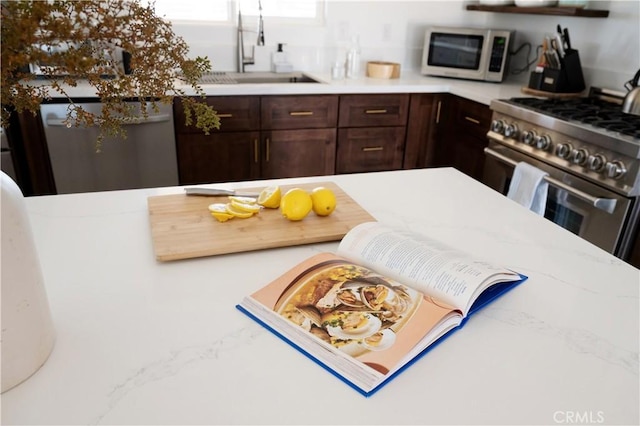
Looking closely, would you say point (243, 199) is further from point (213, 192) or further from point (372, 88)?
point (372, 88)

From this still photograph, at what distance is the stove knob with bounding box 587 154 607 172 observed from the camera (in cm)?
186

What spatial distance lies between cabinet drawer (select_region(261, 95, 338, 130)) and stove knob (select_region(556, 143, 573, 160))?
1225 mm

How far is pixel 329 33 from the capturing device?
3.24 meters

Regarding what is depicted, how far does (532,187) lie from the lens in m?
2.04

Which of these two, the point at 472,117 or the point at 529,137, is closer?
the point at 529,137

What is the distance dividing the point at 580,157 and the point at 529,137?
0.31m

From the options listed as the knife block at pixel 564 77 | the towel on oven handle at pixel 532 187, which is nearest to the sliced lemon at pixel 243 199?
the towel on oven handle at pixel 532 187

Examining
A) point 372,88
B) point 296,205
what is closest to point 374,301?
point 296,205

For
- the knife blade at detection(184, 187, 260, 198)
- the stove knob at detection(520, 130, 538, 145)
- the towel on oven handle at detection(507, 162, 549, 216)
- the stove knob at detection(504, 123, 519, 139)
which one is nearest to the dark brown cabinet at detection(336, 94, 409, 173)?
the stove knob at detection(504, 123, 519, 139)

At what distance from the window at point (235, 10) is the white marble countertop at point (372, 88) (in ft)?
1.38

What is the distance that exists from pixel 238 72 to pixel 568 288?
2.62m

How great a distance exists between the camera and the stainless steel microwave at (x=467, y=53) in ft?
9.62

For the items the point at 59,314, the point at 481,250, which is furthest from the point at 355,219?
the point at 59,314

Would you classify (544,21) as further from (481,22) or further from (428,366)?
(428,366)
